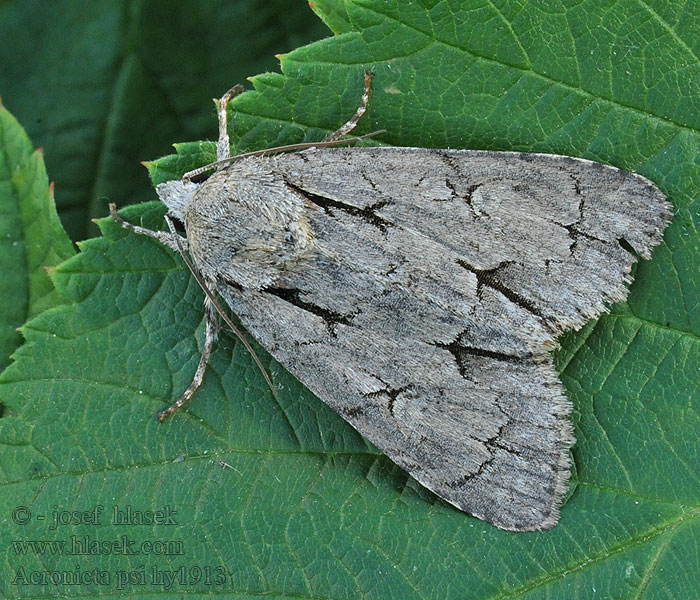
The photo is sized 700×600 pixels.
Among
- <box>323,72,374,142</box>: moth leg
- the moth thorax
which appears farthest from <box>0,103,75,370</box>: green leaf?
<box>323,72,374,142</box>: moth leg

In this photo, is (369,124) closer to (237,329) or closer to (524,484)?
(237,329)

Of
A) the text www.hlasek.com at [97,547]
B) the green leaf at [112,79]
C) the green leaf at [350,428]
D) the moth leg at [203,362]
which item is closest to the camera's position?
the green leaf at [350,428]

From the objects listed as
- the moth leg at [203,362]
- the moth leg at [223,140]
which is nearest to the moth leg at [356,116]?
the moth leg at [223,140]

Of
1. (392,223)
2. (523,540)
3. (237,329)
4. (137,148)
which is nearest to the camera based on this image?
(523,540)

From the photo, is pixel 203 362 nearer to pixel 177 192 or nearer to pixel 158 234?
pixel 158 234

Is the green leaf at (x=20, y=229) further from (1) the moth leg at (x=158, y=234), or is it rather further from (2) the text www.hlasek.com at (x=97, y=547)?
(2) the text www.hlasek.com at (x=97, y=547)

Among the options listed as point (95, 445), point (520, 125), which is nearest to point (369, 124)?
point (520, 125)
